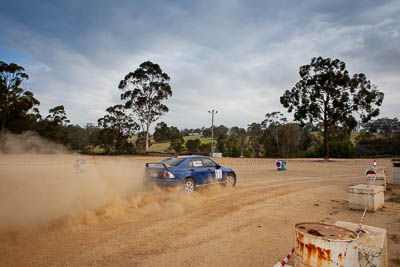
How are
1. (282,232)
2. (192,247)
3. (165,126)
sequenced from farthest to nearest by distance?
(165,126) → (282,232) → (192,247)

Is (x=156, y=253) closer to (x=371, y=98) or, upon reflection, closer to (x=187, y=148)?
(x=371, y=98)

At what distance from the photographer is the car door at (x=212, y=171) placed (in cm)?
956

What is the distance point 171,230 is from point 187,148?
60.5 m

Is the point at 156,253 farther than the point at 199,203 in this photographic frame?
No

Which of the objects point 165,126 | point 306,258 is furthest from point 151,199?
point 165,126

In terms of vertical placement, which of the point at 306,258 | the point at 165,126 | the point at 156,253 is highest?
the point at 165,126

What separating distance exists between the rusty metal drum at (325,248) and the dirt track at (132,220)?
4.56ft

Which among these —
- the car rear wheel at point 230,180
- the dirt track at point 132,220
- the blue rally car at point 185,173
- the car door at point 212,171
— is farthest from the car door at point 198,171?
the car rear wheel at point 230,180

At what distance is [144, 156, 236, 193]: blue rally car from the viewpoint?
830 centimetres

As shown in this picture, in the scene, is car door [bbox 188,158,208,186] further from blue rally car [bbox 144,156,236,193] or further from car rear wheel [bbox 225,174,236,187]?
car rear wheel [bbox 225,174,236,187]

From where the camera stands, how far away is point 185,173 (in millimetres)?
8695

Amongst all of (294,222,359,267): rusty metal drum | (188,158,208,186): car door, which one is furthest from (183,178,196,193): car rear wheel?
(294,222,359,267): rusty metal drum

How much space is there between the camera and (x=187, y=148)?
65.8 metres

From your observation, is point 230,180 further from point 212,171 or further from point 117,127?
point 117,127
